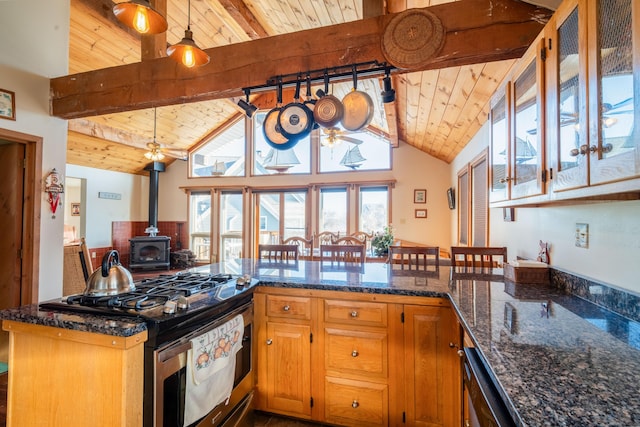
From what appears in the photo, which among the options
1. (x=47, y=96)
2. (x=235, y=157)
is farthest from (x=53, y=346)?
(x=235, y=157)

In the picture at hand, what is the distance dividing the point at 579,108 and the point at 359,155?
495 cm

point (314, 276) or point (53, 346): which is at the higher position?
point (314, 276)

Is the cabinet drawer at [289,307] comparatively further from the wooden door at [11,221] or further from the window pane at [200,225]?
the window pane at [200,225]

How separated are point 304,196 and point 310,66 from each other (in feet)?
14.8

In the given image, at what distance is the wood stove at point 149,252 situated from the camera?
6234 mm

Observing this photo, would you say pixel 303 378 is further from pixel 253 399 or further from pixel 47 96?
pixel 47 96

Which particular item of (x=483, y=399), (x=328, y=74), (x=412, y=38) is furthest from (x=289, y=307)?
(x=412, y=38)

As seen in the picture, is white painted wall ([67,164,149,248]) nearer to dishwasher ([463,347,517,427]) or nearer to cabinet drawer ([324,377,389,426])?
cabinet drawer ([324,377,389,426])

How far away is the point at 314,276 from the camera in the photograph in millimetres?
2031

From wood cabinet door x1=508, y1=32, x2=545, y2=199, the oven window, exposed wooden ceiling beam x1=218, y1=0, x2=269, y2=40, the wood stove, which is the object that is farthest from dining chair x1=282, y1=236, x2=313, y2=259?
the wood stove

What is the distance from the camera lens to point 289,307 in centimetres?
184

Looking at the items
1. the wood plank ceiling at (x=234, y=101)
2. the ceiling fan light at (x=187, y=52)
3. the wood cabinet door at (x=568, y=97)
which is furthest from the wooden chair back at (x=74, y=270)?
the wood cabinet door at (x=568, y=97)

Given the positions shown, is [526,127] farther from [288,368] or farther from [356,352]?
Result: [288,368]

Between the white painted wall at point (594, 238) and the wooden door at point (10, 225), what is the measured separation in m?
4.17
